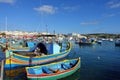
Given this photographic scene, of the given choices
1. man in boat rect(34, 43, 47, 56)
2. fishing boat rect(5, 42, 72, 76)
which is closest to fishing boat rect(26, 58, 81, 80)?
fishing boat rect(5, 42, 72, 76)

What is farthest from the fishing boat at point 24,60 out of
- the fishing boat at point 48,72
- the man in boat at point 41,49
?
the fishing boat at point 48,72

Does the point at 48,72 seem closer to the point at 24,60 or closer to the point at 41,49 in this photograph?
the point at 24,60

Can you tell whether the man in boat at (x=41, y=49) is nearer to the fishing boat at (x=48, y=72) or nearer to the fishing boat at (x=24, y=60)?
the fishing boat at (x=24, y=60)

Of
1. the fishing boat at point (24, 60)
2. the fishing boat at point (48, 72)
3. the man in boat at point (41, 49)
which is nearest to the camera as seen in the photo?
the fishing boat at point (48, 72)

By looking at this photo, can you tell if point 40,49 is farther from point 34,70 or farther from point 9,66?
point 34,70

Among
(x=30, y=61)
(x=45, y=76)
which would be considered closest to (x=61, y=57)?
(x=30, y=61)

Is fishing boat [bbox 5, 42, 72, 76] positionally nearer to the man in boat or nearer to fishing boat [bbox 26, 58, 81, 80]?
the man in boat

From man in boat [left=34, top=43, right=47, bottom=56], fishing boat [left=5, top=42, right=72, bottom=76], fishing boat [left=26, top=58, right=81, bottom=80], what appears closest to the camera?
fishing boat [left=26, top=58, right=81, bottom=80]

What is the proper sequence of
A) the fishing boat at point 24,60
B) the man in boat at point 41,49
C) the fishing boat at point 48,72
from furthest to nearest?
the man in boat at point 41,49 < the fishing boat at point 24,60 < the fishing boat at point 48,72

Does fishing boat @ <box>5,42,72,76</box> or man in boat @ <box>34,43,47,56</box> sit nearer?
fishing boat @ <box>5,42,72,76</box>

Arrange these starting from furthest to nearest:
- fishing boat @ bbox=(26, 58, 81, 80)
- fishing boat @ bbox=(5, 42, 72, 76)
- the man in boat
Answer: the man in boat < fishing boat @ bbox=(5, 42, 72, 76) < fishing boat @ bbox=(26, 58, 81, 80)

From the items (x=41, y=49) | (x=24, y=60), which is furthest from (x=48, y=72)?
(x=41, y=49)

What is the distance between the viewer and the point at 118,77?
20734 millimetres

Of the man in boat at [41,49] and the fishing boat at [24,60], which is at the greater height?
the man in boat at [41,49]
